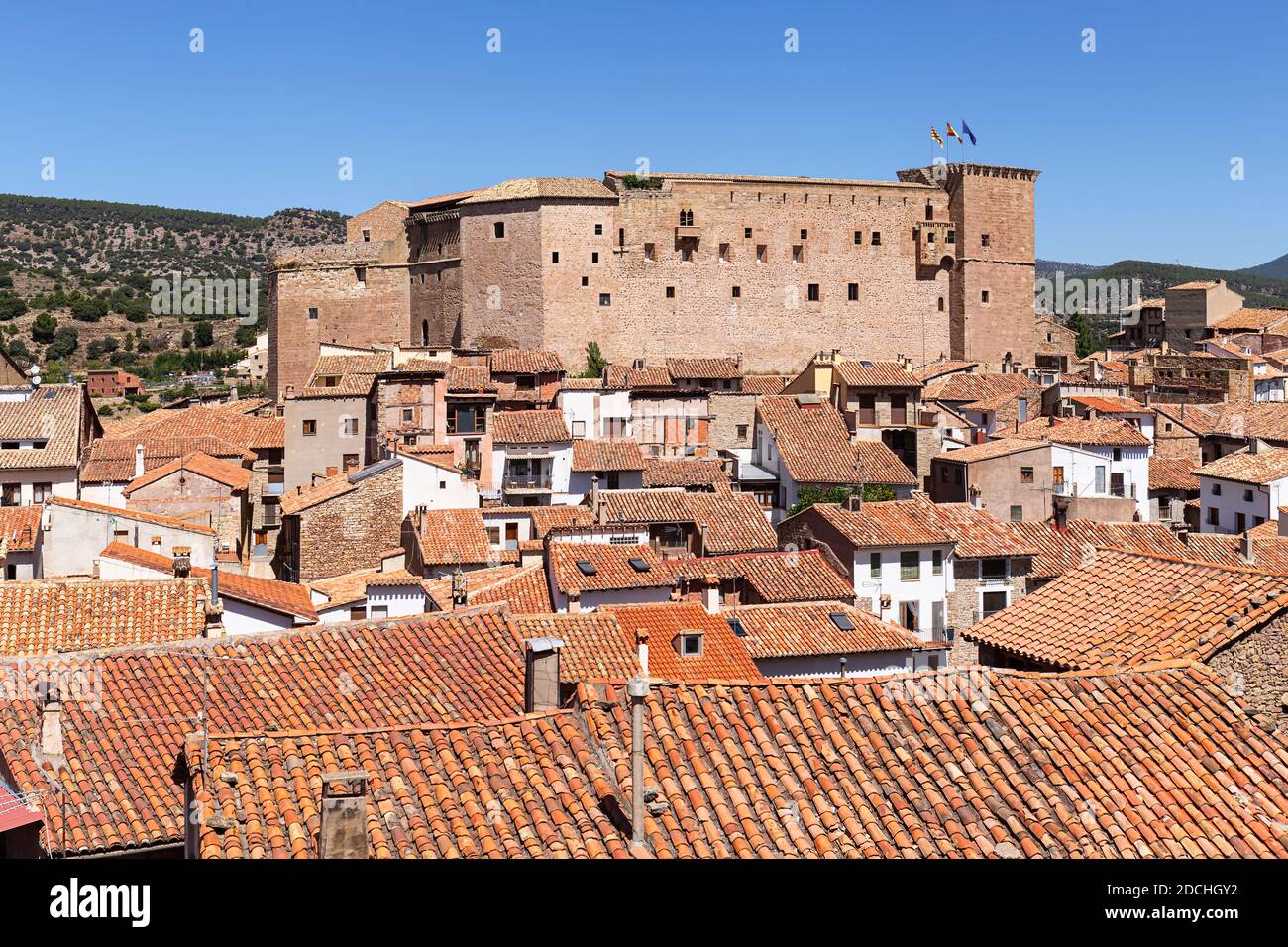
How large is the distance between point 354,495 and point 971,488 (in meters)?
16.1

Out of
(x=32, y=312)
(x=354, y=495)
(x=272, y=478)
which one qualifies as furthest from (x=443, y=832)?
(x=32, y=312)

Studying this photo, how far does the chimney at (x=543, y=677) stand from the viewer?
9328 mm

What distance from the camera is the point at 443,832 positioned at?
21.7ft

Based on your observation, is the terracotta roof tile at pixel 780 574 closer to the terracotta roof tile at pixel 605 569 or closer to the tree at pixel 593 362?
the terracotta roof tile at pixel 605 569

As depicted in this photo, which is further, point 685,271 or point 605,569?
point 685,271

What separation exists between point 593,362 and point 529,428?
2472cm

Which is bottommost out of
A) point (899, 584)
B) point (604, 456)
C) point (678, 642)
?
point (899, 584)

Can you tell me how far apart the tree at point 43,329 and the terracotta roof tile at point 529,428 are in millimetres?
68731

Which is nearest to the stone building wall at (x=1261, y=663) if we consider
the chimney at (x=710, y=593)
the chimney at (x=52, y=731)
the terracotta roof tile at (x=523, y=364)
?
the chimney at (x=52, y=731)

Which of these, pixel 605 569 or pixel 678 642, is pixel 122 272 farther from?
pixel 678 642

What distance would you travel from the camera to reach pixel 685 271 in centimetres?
6625

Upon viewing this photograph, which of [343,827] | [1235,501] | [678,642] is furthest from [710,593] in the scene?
[1235,501]

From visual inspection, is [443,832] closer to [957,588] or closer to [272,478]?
[957,588]

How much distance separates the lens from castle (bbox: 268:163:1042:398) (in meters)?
63.7
